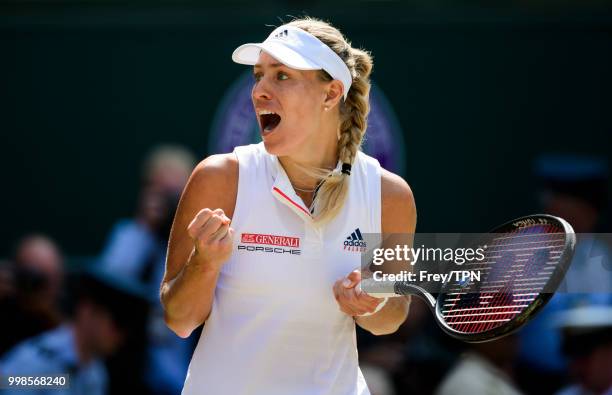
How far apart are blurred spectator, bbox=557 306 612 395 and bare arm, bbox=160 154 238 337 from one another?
232cm

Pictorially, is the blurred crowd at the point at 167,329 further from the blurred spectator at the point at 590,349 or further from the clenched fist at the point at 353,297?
the clenched fist at the point at 353,297

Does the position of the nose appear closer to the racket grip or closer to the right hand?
the right hand

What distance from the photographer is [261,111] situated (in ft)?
10.1

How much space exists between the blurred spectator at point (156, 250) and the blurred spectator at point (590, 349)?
1.71m

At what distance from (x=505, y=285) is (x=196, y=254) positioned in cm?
82

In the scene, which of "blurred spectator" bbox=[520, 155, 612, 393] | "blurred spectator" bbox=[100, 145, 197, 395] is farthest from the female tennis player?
"blurred spectator" bbox=[100, 145, 197, 395]

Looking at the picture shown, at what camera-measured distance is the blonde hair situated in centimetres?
312

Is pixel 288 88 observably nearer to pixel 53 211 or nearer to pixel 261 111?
pixel 261 111

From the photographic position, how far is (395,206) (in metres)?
3.21

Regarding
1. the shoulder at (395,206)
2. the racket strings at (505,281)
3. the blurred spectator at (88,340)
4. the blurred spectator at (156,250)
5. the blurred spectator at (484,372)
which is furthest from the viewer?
the blurred spectator at (156,250)

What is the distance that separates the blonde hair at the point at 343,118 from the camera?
3121 millimetres

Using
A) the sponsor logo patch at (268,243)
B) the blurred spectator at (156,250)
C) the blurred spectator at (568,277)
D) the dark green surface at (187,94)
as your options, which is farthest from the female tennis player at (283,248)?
the dark green surface at (187,94)

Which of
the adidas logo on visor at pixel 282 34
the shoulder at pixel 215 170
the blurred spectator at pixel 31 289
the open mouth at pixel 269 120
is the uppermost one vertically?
the adidas logo on visor at pixel 282 34

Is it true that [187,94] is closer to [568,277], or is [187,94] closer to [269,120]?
[568,277]
